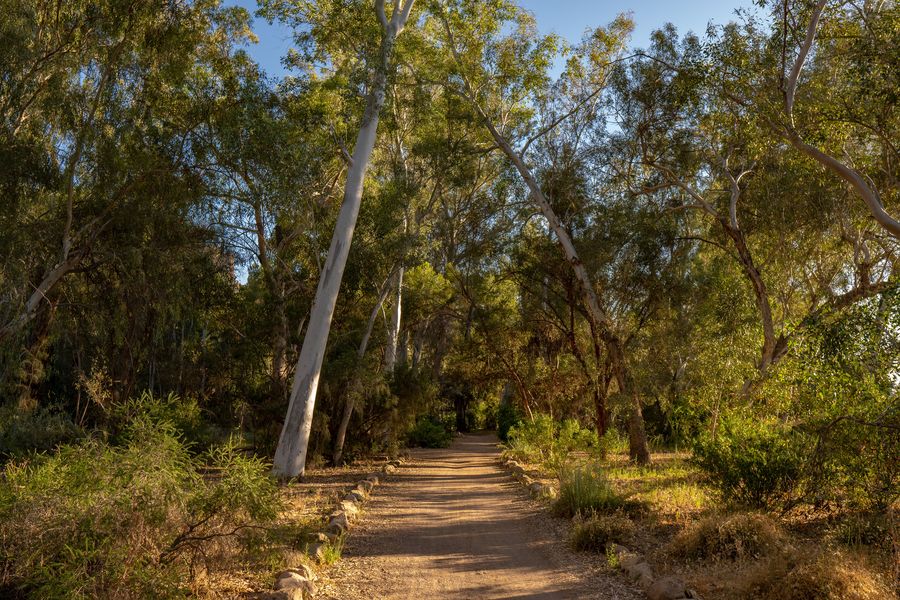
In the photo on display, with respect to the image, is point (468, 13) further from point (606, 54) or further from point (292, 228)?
point (292, 228)

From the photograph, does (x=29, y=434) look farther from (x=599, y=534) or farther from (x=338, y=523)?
(x=599, y=534)

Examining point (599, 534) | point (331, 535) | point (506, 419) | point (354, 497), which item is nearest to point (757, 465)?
point (599, 534)

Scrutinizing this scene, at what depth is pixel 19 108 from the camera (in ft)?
46.2

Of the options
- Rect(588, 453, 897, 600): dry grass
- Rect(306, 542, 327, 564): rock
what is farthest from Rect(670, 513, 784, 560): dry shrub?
Rect(306, 542, 327, 564): rock

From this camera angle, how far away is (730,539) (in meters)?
5.96

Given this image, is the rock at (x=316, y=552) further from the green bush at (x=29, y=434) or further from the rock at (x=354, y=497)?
the green bush at (x=29, y=434)

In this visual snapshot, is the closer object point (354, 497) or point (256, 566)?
point (256, 566)

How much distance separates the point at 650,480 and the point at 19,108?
14.9 m

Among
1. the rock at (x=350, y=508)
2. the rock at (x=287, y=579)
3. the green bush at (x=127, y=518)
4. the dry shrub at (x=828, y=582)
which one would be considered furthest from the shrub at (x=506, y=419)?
the green bush at (x=127, y=518)

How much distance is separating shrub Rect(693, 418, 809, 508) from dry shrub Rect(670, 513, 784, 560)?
114 centimetres

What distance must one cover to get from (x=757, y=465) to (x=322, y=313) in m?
7.98

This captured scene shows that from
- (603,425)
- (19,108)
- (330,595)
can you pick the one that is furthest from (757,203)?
(19,108)

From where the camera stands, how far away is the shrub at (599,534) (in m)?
6.92

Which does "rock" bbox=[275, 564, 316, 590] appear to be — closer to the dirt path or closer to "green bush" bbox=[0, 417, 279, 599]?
the dirt path
